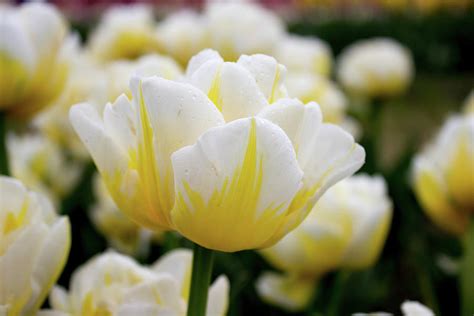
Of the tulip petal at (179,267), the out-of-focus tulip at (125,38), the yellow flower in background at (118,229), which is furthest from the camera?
the out-of-focus tulip at (125,38)

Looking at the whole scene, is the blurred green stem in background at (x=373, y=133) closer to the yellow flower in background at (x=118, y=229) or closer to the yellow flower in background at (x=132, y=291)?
the yellow flower in background at (x=118, y=229)

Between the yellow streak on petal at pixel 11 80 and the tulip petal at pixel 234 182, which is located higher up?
the tulip petal at pixel 234 182

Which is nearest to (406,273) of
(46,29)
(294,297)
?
(294,297)

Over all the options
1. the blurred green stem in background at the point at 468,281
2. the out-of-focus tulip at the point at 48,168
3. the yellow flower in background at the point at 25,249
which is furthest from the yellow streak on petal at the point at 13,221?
the out-of-focus tulip at the point at 48,168

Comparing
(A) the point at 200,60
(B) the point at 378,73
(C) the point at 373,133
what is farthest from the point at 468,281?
(B) the point at 378,73

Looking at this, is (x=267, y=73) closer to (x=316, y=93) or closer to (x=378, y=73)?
(x=316, y=93)
